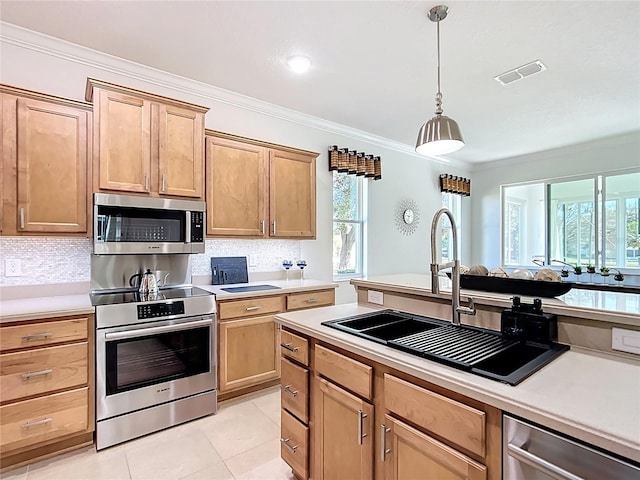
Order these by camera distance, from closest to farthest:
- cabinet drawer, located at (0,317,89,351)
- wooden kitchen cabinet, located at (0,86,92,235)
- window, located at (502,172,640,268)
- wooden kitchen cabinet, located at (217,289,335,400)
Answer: cabinet drawer, located at (0,317,89,351)
wooden kitchen cabinet, located at (0,86,92,235)
wooden kitchen cabinet, located at (217,289,335,400)
window, located at (502,172,640,268)

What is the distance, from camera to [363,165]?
14.3ft

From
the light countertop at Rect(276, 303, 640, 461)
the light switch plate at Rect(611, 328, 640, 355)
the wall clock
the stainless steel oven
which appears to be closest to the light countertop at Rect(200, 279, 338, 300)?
the stainless steel oven

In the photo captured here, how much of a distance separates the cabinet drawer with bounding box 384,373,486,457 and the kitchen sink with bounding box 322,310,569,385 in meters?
0.12

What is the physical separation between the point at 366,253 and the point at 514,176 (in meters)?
3.25

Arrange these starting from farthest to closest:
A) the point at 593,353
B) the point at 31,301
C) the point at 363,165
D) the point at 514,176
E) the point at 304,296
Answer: the point at 514,176 < the point at 363,165 < the point at 304,296 < the point at 31,301 < the point at 593,353

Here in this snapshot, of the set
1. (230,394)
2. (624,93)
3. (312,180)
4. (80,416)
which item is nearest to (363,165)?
(312,180)

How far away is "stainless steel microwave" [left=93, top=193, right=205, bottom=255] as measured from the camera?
2.33 metres

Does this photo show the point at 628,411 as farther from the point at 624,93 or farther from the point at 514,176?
the point at 514,176

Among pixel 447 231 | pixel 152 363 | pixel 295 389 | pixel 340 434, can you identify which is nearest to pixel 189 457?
pixel 152 363

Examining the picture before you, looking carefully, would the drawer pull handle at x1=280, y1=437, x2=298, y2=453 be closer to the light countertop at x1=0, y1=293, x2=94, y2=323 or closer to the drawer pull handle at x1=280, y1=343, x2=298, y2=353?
the drawer pull handle at x1=280, y1=343, x2=298, y2=353

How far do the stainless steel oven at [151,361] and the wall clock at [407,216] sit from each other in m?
3.26

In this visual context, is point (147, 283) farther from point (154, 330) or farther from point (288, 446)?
point (288, 446)

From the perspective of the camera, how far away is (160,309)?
7.66 ft

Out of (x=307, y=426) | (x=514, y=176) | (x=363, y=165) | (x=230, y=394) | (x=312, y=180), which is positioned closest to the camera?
(x=307, y=426)
